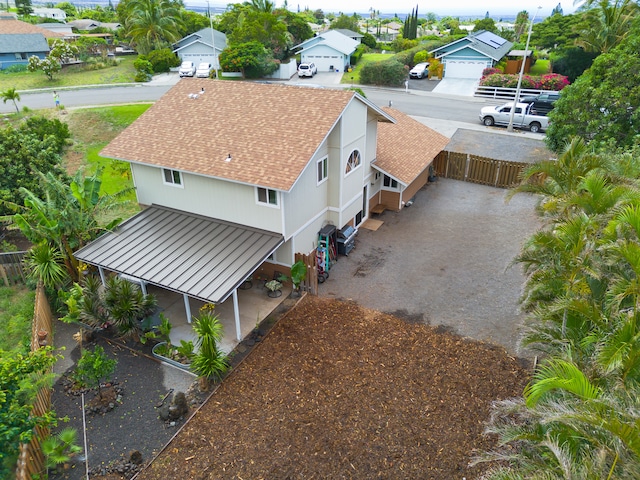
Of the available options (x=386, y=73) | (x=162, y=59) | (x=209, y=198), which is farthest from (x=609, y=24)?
(x=162, y=59)

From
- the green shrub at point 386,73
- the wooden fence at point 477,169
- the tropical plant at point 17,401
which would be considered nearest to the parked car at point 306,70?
the green shrub at point 386,73

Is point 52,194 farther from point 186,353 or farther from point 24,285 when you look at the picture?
point 186,353

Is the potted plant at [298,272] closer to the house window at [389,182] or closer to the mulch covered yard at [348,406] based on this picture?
the mulch covered yard at [348,406]

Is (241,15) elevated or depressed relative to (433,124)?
elevated

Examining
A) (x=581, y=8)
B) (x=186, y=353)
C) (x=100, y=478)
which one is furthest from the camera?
(x=581, y=8)

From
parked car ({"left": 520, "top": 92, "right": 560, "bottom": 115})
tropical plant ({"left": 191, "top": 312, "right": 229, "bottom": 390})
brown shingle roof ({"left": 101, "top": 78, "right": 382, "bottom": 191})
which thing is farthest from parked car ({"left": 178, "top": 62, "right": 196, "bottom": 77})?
tropical plant ({"left": 191, "top": 312, "right": 229, "bottom": 390})

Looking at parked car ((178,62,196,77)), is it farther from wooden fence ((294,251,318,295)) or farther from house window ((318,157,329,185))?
wooden fence ((294,251,318,295))

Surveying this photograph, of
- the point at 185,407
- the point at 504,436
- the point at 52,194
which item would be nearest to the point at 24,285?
the point at 52,194
